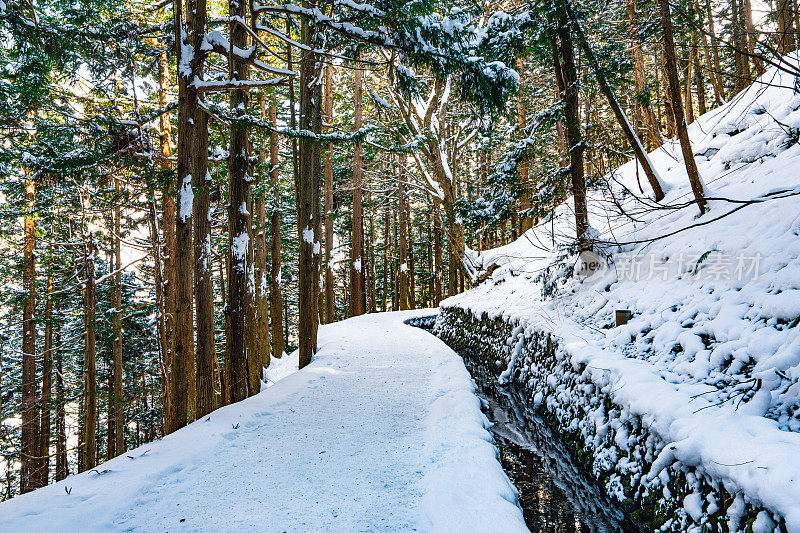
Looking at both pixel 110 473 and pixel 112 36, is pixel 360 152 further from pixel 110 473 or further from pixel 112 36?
pixel 110 473

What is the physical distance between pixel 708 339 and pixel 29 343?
17503mm

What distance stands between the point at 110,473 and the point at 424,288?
102 feet

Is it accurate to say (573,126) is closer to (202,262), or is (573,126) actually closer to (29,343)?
(202,262)

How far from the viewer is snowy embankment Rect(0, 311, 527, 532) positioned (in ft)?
9.35

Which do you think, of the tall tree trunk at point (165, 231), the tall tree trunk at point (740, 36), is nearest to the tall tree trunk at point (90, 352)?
the tall tree trunk at point (165, 231)

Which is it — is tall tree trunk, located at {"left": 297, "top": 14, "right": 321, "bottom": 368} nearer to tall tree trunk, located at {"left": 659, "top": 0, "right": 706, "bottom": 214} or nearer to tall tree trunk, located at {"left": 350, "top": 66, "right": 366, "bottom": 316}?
tall tree trunk, located at {"left": 659, "top": 0, "right": 706, "bottom": 214}

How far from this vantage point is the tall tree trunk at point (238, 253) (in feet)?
21.5

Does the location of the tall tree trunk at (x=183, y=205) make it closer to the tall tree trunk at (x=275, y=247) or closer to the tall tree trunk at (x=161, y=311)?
the tall tree trunk at (x=161, y=311)

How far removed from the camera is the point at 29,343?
12.4 metres

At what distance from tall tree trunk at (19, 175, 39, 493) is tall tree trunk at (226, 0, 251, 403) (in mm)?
7550

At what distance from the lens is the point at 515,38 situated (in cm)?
732

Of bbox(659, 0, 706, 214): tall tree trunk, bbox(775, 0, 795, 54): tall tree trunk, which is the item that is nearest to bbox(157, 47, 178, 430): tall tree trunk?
bbox(659, 0, 706, 214): tall tree trunk

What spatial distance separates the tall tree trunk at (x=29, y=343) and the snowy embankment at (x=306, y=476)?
32.5ft

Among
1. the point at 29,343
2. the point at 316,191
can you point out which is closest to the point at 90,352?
the point at 29,343
